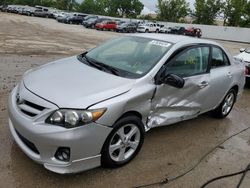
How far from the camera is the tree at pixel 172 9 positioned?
7481 cm

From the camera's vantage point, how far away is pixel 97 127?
3.68 m

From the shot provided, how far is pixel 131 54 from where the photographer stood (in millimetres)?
5051

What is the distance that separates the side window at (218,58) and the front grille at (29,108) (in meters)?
3.32

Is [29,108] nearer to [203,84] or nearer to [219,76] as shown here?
[203,84]

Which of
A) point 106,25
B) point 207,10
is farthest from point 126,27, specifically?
point 207,10

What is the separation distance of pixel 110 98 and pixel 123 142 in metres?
0.63

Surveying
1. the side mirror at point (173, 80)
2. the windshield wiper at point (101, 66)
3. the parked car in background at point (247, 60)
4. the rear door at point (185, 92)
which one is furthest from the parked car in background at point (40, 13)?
the side mirror at point (173, 80)

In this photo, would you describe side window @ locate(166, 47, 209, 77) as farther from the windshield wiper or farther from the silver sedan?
the windshield wiper

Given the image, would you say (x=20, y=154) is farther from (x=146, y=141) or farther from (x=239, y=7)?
(x=239, y=7)

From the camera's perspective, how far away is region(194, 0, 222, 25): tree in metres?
63.9

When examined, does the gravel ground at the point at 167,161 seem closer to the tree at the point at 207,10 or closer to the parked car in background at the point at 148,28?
the parked car in background at the point at 148,28

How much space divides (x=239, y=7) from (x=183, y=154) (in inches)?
2347

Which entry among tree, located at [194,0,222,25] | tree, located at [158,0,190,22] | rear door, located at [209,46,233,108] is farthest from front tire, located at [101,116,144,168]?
tree, located at [158,0,190,22]

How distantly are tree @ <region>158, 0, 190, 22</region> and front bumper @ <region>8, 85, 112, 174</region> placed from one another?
7429cm
